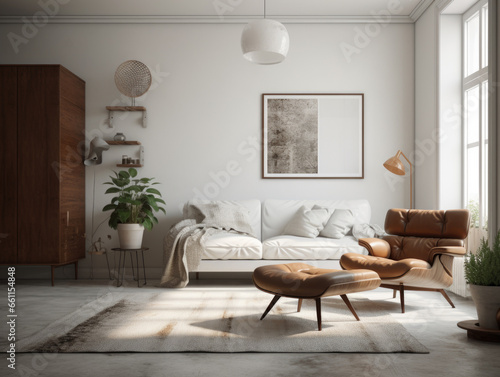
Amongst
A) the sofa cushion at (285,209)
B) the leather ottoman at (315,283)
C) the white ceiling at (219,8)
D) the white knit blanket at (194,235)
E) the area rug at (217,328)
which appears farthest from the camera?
the sofa cushion at (285,209)

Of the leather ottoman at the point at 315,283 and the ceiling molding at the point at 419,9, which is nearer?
the leather ottoman at the point at 315,283

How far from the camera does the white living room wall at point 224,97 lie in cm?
589

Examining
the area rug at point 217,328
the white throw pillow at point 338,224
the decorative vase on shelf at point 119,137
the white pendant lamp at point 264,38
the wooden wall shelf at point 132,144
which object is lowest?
the area rug at point 217,328

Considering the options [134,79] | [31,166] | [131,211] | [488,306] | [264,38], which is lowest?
[488,306]

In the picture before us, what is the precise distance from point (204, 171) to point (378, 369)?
149 inches

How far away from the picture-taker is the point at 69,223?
17.6 feet

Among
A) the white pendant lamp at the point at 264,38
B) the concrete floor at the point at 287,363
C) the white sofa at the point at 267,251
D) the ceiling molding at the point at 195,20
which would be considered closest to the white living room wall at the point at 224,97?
the ceiling molding at the point at 195,20

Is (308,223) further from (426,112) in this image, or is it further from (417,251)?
(426,112)

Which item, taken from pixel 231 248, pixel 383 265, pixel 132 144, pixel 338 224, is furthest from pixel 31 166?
pixel 383 265

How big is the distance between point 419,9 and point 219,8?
90.2 inches

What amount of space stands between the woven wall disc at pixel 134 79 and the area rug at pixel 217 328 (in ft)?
8.21

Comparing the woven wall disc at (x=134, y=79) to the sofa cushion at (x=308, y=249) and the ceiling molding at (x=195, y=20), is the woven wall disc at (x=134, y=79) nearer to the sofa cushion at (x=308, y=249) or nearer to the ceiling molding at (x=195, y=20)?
the ceiling molding at (x=195, y=20)

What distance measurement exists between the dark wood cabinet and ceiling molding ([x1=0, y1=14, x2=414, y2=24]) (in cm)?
105

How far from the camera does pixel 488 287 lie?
301 centimetres
